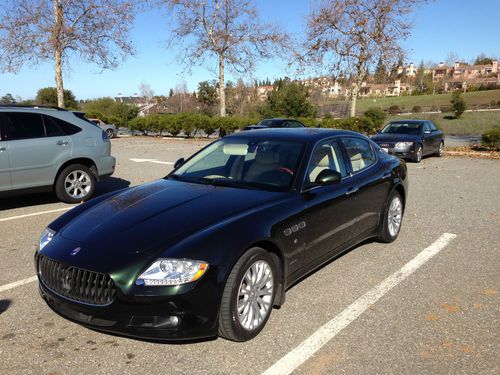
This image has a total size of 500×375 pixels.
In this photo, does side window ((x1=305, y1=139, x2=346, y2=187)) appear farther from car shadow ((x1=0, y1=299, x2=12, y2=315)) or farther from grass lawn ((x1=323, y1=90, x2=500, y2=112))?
grass lawn ((x1=323, y1=90, x2=500, y2=112))

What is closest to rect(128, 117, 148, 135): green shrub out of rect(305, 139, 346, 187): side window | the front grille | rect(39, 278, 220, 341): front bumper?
rect(305, 139, 346, 187): side window

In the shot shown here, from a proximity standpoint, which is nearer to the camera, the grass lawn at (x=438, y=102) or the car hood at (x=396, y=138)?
the car hood at (x=396, y=138)

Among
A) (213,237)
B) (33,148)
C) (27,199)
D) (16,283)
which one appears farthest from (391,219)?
(27,199)

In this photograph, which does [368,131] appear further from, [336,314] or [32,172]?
[336,314]

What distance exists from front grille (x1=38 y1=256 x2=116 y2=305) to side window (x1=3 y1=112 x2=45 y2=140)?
16.0ft

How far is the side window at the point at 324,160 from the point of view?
4.20 metres

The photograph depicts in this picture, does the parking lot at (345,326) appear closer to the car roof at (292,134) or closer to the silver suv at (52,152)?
the car roof at (292,134)

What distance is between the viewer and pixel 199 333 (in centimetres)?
295

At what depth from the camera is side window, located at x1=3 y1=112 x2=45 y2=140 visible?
7250 millimetres

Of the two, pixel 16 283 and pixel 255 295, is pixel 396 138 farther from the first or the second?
pixel 16 283

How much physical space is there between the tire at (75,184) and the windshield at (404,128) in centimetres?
1079

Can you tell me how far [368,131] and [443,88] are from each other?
132192mm

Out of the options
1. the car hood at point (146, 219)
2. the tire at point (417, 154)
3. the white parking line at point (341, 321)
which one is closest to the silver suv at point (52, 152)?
the car hood at point (146, 219)

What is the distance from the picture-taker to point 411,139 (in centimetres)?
1440
